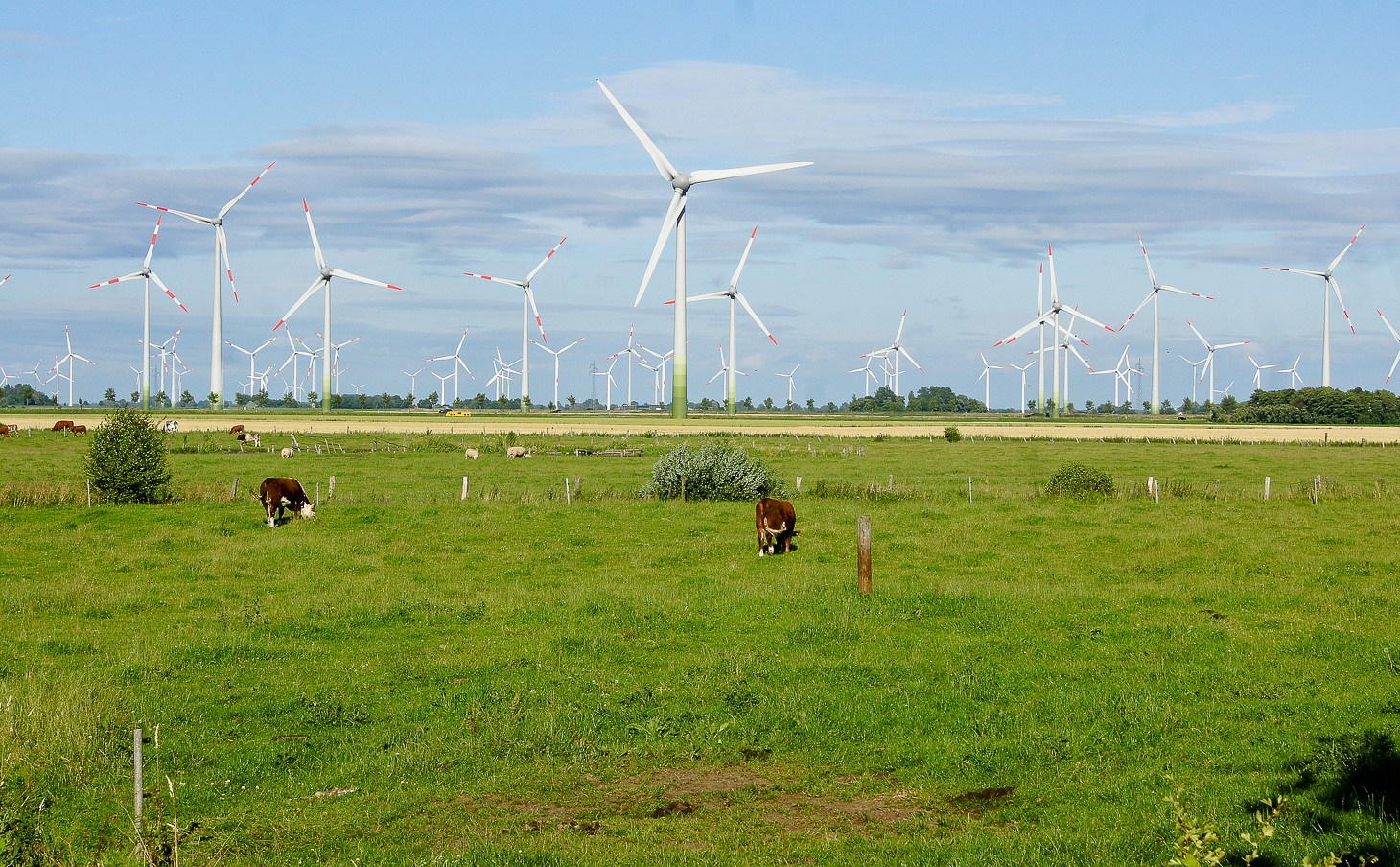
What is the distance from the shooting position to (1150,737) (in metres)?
12.0

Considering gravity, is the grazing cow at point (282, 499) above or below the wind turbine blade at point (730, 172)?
below

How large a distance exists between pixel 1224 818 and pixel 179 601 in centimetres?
1859

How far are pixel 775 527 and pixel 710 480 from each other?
13.0m

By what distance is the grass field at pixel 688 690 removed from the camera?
979 centimetres

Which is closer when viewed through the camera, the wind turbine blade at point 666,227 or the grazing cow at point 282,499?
the grazing cow at point 282,499

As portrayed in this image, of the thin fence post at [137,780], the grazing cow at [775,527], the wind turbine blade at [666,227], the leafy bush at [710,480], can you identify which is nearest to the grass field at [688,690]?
the thin fence post at [137,780]

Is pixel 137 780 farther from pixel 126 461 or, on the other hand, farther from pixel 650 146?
pixel 650 146

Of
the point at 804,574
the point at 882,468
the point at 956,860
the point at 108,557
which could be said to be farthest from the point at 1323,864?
the point at 882,468

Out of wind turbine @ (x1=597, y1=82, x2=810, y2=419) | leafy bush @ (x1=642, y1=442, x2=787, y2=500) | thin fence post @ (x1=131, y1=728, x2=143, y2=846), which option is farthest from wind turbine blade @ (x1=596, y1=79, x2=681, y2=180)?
thin fence post @ (x1=131, y1=728, x2=143, y2=846)

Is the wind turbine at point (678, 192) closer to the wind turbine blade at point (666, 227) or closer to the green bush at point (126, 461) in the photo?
the wind turbine blade at point (666, 227)

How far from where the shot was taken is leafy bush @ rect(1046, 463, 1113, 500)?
40.0 metres

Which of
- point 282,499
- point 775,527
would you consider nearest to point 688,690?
point 775,527

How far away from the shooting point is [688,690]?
14539 millimetres

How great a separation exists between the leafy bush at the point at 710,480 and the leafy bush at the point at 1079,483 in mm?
10750
